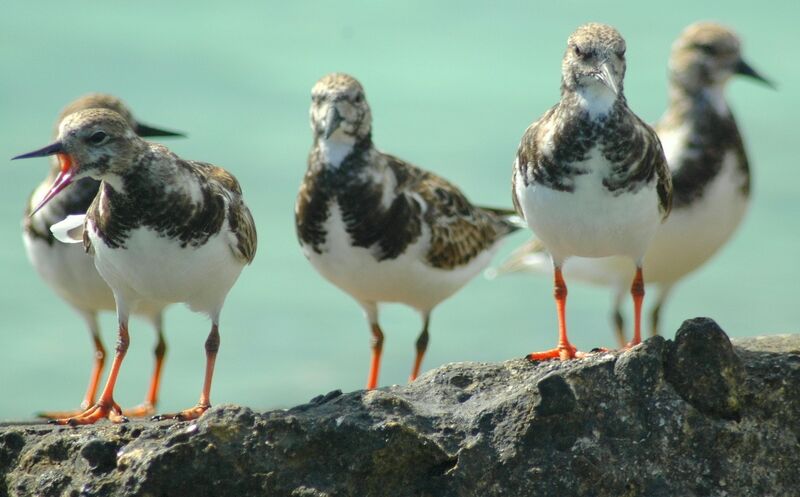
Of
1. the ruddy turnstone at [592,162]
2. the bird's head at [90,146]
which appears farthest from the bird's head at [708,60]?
the bird's head at [90,146]

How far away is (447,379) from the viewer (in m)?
6.28

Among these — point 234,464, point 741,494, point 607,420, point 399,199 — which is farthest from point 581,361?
point 399,199

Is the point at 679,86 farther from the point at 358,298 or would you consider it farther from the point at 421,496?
the point at 421,496

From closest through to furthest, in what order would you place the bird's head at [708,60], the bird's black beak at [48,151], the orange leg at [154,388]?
the bird's black beak at [48,151], the orange leg at [154,388], the bird's head at [708,60]

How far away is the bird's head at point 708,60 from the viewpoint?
1015cm

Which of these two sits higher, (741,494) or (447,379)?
(447,379)

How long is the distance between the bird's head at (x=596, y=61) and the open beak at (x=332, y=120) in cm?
212

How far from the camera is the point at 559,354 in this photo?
696 centimetres

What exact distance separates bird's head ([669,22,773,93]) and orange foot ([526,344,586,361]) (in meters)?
3.55

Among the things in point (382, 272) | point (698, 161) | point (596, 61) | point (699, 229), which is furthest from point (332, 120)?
point (699, 229)

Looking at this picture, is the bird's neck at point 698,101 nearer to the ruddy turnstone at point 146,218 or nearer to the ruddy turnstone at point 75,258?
the ruddy turnstone at point 75,258

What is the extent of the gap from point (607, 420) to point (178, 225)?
226 centimetres

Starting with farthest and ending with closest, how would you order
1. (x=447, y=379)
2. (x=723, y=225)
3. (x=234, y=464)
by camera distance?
1. (x=723, y=225)
2. (x=447, y=379)
3. (x=234, y=464)

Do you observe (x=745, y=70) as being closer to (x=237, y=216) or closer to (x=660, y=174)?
(x=660, y=174)
